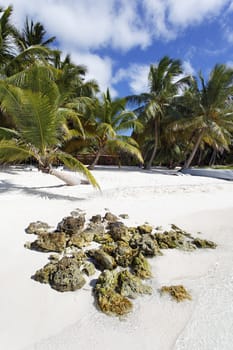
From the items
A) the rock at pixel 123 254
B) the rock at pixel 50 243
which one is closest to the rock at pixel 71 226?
the rock at pixel 50 243

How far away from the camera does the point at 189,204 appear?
6.57 metres

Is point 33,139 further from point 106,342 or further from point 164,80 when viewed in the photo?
point 164,80

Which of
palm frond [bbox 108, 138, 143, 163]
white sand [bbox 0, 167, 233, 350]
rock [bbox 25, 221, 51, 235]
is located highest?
palm frond [bbox 108, 138, 143, 163]

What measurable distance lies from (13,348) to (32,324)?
0.27m

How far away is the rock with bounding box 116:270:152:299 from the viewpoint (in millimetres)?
2592

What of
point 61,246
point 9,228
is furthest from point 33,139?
point 61,246

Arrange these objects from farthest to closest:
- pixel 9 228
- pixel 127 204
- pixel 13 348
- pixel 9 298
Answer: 1. pixel 127 204
2. pixel 9 228
3. pixel 9 298
4. pixel 13 348

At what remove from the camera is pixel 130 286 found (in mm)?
2666

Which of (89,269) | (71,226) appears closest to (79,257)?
(89,269)

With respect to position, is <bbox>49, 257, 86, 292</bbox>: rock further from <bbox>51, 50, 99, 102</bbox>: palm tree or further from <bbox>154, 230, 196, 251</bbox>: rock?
<bbox>51, 50, 99, 102</bbox>: palm tree

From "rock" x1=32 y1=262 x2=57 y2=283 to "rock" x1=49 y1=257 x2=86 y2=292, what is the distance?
5 cm

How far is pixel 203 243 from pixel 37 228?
10.2ft

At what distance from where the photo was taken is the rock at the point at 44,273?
2.70 metres

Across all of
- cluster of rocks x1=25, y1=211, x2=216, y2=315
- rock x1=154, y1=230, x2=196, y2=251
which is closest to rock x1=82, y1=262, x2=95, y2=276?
cluster of rocks x1=25, y1=211, x2=216, y2=315
